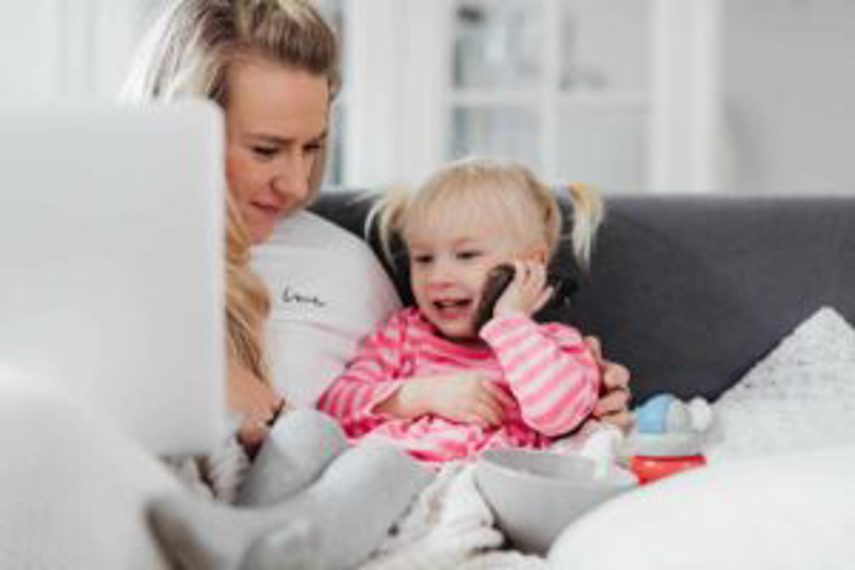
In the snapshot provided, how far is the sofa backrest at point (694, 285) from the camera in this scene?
5.23 ft

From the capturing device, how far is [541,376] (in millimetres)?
1314

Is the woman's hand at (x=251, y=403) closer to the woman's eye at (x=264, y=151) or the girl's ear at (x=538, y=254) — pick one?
the woman's eye at (x=264, y=151)

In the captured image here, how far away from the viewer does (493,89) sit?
290 centimetres

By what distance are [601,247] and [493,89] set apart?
136 cm

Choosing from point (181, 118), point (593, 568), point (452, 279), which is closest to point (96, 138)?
point (181, 118)

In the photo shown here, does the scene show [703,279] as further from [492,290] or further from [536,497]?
[536,497]

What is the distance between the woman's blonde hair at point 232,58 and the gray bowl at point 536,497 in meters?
0.38

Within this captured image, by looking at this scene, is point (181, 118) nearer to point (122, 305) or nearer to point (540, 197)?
point (122, 305)

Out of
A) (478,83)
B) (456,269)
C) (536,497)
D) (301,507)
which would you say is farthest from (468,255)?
(478,83)

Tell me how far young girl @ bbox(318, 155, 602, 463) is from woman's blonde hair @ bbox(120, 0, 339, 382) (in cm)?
14

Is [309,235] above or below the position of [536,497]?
above

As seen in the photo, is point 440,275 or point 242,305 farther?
point 440,275

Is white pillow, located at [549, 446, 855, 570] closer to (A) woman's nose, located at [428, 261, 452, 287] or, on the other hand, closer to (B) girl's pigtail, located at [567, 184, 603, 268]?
(A) woman's nose, located at [428, 261, 452, 287]

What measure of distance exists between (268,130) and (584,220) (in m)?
0.45
